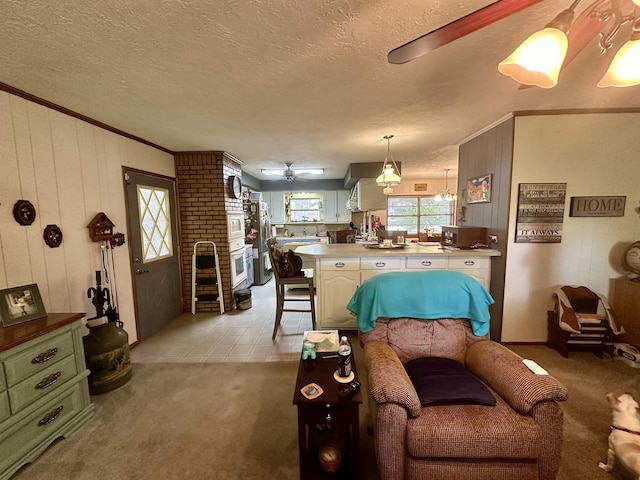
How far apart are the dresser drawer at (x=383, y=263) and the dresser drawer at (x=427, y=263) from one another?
0.11m

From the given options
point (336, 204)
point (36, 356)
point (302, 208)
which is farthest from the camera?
point (302, 208)

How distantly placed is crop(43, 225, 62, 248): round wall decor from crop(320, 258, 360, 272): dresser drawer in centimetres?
236

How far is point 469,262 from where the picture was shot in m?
3.05

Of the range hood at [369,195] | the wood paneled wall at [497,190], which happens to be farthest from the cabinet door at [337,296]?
the range hood at [369,195]

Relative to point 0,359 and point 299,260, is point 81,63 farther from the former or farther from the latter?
point 299,260

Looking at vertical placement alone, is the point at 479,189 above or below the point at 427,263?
above

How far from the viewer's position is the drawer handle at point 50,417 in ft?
5.52

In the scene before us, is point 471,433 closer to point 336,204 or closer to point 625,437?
point 625,437

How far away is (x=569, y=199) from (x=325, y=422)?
3215 mm

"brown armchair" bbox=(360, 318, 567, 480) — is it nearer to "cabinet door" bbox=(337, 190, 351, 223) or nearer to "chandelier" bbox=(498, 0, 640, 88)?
"chandelier" bbox=(498, 0, 640, 88)

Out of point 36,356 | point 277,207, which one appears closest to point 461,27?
point 36,356

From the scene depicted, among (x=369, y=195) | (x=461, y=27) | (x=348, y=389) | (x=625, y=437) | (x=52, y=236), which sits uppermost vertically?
(x=461, y=27)

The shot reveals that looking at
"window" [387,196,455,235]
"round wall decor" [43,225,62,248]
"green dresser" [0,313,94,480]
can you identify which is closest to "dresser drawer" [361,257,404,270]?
"green dresser" [0,313,94,480]

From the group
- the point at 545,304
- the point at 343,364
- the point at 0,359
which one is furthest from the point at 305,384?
the point at 545,304
